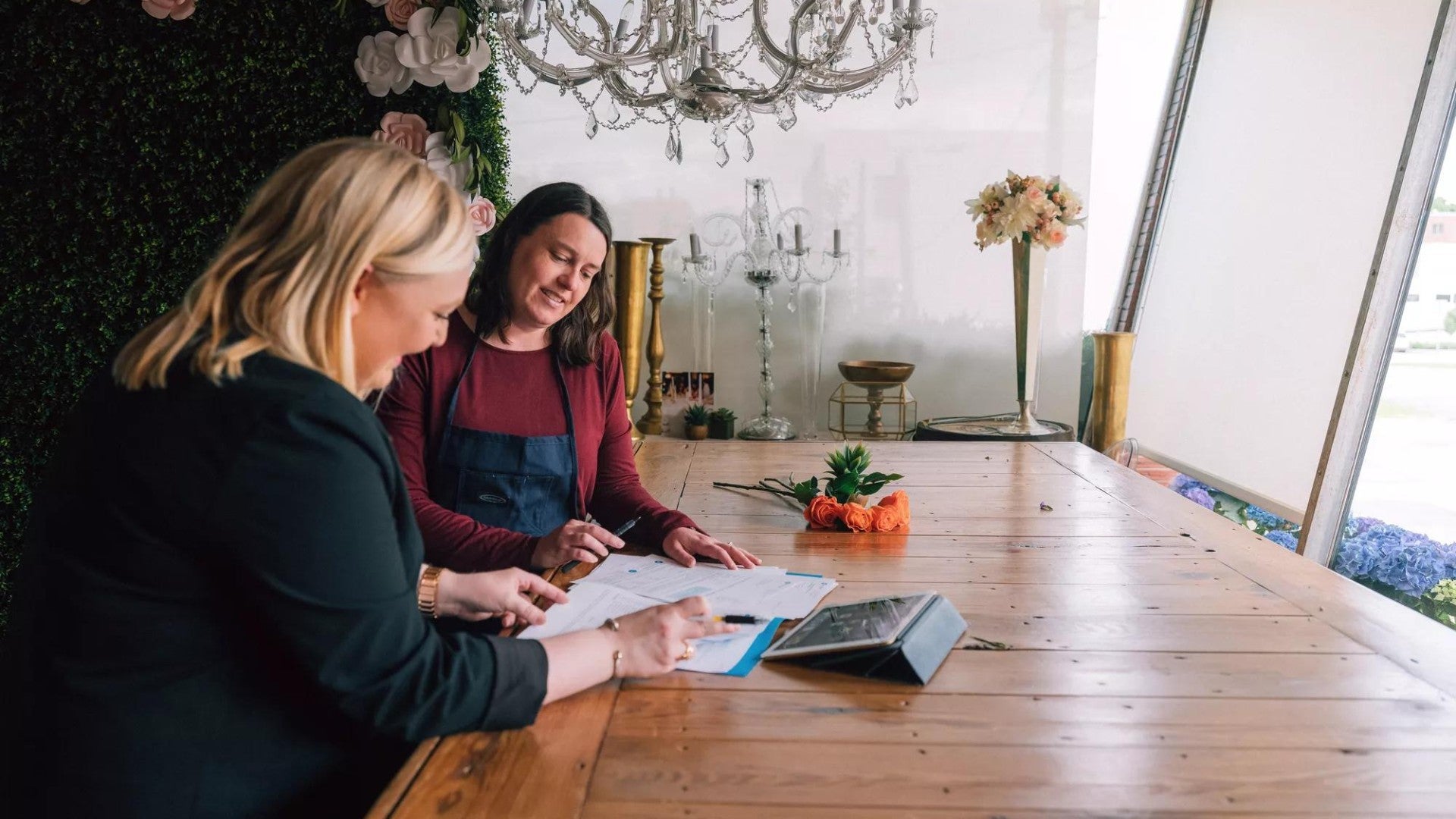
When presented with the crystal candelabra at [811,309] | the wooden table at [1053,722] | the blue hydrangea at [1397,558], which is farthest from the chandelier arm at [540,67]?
the blue hydrangea at [1397,558]

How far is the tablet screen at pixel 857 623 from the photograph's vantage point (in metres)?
1.26

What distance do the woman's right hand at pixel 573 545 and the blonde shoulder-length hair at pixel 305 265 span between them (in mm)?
715

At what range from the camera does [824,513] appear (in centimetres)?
204

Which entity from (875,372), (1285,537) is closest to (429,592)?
(875,372)

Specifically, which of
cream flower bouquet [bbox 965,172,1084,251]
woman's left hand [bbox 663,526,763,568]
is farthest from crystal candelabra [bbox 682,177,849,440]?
woman's left hand [bbox 663,526,763,568]

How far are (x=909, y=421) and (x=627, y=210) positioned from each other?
5.69 ft

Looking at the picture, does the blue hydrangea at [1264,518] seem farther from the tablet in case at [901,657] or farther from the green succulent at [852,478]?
the tablet in case at [901,657]

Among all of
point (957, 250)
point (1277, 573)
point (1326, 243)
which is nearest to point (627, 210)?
point (957, 250)

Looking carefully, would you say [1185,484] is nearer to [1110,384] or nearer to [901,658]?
[1110,384]

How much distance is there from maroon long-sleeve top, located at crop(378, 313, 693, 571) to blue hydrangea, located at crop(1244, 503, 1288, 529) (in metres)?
3.07

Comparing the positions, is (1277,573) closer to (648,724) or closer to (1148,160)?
(648,724)

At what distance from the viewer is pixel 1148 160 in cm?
524

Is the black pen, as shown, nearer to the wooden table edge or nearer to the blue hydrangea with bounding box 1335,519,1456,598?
the wooden table edge

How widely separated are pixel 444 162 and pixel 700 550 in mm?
1389
